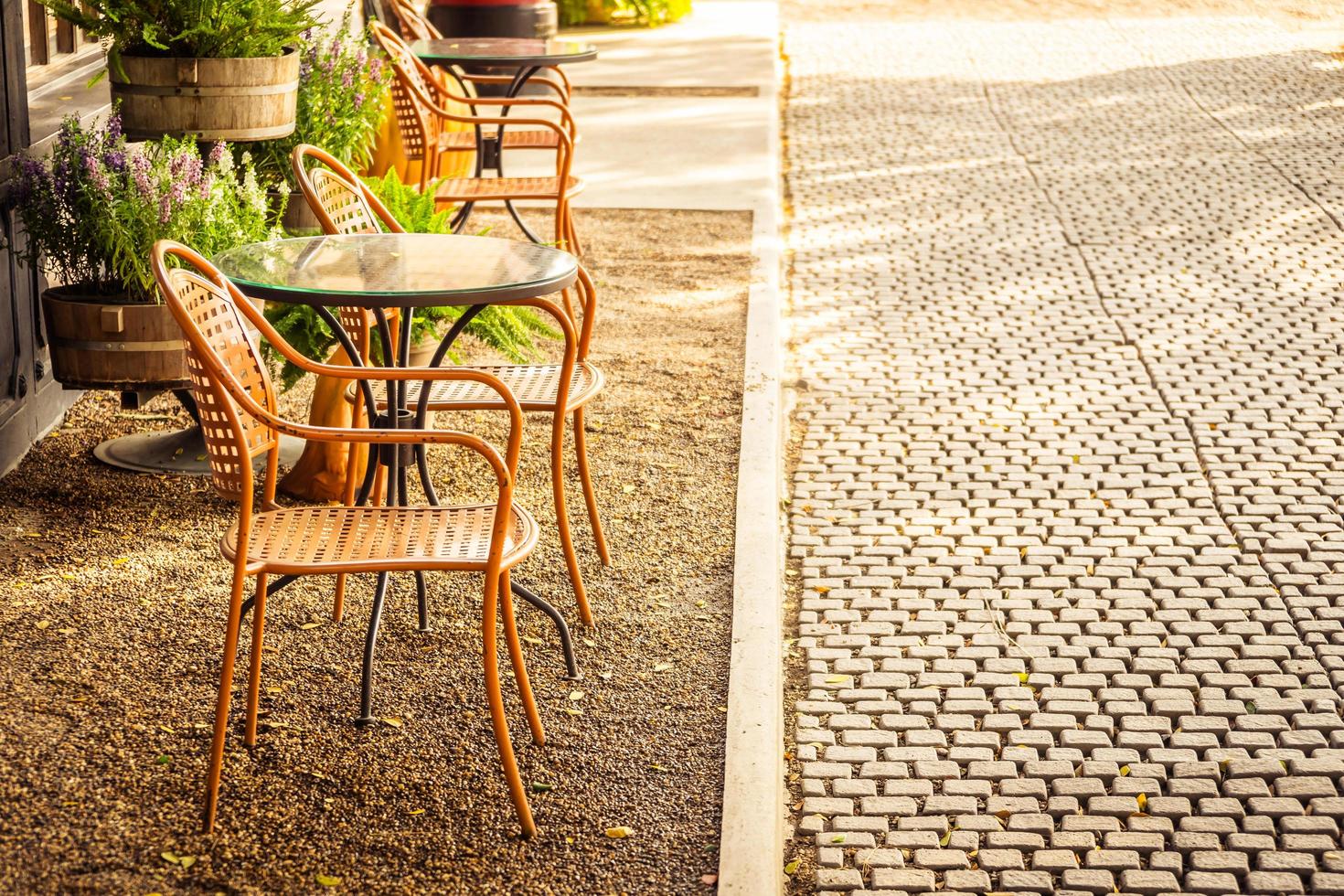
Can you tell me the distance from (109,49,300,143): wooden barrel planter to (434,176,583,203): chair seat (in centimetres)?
194

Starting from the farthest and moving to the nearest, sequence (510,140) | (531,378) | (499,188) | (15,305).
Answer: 1. (510,140)
2. (499,188)
3. (15,305)
4. (531,378)

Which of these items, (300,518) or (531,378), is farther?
(531,378)

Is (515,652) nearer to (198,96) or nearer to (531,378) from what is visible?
(531,378)

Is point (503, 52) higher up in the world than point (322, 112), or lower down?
higher up

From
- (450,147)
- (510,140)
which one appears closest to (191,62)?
(450,147)

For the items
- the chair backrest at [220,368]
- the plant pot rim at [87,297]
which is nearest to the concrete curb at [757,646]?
the chair backrest at [220,368]

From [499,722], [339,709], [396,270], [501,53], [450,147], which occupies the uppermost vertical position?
[501,53]

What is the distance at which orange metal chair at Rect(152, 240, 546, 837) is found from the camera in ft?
11.2

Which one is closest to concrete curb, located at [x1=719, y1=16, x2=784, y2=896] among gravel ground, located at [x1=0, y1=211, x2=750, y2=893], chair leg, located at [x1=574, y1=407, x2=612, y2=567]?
gravel ground, located at [x1=0, y1=211, x2=750, y2=893]

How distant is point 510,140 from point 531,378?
391 cm

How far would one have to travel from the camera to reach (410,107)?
7.75 metres

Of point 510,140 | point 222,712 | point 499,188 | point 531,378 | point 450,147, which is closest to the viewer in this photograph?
point 222,712

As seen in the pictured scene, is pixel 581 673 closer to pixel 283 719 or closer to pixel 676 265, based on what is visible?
pixel 283 719

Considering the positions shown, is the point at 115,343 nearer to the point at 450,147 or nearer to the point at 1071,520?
the point at 1071,520
